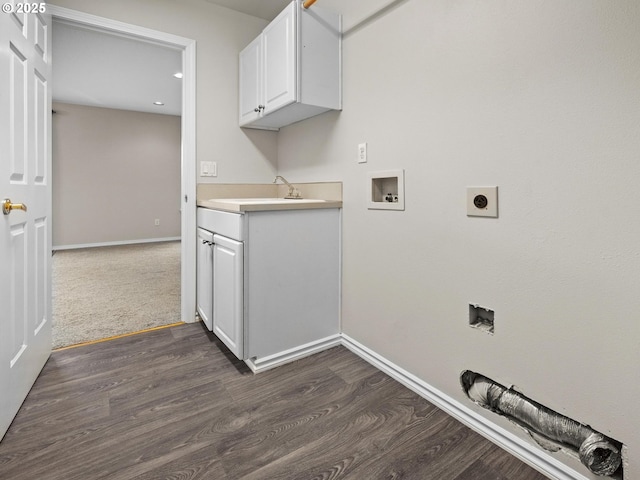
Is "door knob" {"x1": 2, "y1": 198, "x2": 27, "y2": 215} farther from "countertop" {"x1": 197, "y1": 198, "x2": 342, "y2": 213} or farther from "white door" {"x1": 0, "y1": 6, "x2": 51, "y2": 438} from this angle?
"countertop" {"x1": 197, "y1": 198, "x2": 342, "y2": 213}

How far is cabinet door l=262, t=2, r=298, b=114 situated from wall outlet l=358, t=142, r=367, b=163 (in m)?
0.44

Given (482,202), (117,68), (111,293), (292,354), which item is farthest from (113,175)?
(482,202)

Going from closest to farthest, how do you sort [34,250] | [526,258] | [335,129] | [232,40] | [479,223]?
[526,258], [479,223], [34,250], [335,129], [232,40]

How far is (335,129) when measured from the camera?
2.11 meters

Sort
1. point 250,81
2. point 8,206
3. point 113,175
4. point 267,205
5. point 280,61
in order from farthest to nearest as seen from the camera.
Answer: point 113,175
point 250,81
point 280,61
point 267,205
point 8,206

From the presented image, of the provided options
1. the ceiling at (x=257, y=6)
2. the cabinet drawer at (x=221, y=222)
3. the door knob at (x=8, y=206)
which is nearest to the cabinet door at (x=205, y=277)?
the cabinet drawer at (x=221, y=222)

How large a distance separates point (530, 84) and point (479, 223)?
1.64 feet

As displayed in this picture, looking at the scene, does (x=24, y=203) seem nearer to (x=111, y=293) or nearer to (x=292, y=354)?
(x=292, y=354)

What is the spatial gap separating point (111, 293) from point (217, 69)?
2227mm

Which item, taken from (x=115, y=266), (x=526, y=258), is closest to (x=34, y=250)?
(x=526, y=258)

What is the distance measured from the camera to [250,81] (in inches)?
92.7

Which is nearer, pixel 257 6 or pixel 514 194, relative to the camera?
pixel 514 194

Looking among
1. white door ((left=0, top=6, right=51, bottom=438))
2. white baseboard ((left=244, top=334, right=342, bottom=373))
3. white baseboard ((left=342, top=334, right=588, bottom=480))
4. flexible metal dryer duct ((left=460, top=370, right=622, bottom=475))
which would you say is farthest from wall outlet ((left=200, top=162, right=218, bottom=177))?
flexible metal dryer duct ((left=460, top=370, right=622, bottom=475))

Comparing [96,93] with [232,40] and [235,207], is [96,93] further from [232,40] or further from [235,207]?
[235,207]
